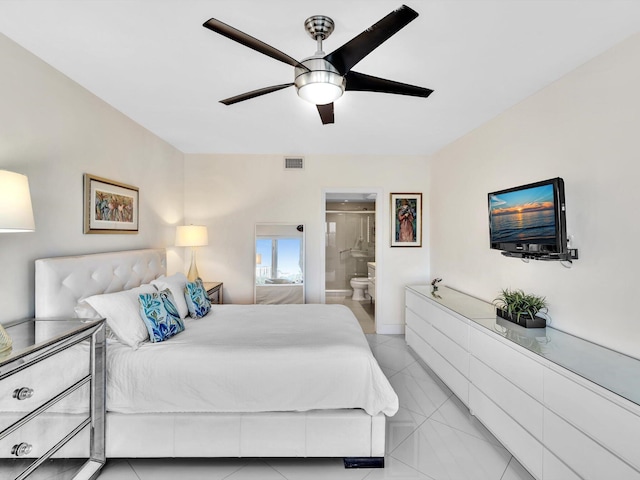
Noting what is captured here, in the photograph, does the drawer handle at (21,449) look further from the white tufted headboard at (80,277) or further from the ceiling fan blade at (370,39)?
the ceiling fan blade at (370,39)

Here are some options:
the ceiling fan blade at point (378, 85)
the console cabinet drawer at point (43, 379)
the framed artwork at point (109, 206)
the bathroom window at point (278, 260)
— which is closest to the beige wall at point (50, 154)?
the framed artwork at point (109, 206)

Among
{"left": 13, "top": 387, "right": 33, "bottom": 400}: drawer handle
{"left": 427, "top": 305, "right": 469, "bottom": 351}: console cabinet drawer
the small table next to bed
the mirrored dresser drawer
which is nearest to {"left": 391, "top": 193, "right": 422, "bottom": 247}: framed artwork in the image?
{"left": 427, "top": 305, "right": 469, "bottom": 351}: console cabinet drawer

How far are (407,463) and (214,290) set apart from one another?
286 cm

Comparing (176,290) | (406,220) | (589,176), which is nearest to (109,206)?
(176,290)

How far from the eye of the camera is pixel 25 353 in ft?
4.57

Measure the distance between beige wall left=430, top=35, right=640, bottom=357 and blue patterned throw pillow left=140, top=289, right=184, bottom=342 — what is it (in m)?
2.79

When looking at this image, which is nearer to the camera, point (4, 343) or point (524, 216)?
point (4, 343)

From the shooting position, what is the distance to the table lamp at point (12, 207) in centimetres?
146

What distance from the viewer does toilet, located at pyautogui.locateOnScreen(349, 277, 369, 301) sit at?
703cm

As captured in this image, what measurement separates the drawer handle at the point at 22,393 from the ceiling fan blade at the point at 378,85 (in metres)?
2.20

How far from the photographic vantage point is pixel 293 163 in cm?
449

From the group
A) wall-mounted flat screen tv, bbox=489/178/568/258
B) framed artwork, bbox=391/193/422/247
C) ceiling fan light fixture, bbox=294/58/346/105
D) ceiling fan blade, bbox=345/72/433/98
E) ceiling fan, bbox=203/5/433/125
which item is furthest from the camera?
framed artwork, bbox=391/193/422/247

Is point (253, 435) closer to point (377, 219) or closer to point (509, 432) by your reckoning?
point (509, 432)

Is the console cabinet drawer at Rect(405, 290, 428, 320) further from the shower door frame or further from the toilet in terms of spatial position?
the toilet
